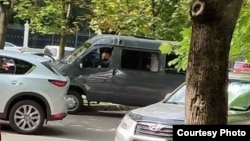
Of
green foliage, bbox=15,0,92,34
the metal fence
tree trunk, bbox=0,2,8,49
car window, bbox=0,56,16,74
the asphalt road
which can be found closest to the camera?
car window, bbox=0,56,16,74

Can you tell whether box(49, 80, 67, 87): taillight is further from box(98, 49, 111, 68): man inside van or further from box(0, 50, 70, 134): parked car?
box(98, 49, 111, 68): man inside van

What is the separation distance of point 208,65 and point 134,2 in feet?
53.4

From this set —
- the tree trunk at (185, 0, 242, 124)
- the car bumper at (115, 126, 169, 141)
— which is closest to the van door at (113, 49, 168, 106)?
the car bumper at (115, 126, 169, 141)

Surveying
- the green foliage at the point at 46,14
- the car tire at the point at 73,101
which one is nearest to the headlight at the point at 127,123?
the car tire at the point at 73,101

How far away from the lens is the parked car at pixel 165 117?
722 cm

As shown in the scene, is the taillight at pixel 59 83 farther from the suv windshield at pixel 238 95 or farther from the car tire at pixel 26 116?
the suv windshield at pixel 238 95

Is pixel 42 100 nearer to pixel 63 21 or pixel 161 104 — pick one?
pixel 161 104

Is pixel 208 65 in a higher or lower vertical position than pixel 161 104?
higher

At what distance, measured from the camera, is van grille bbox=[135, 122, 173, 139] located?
7211 millimetres

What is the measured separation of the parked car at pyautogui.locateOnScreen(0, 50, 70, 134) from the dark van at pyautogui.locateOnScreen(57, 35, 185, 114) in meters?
3.74

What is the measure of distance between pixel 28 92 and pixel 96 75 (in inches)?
166

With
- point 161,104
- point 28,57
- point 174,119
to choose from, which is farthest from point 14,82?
point 174,119

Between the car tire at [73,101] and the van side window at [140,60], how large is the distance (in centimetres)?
147

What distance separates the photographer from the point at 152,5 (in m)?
18.7
